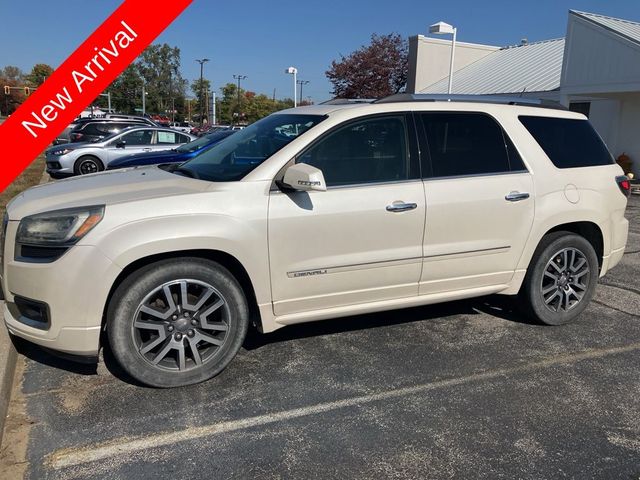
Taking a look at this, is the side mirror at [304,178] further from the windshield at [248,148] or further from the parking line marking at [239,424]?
the parking line marking at [239,424]

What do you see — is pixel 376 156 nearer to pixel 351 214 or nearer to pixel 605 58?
pixel 351 214

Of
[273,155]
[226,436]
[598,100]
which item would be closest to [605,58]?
[598,100]

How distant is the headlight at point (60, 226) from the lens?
3.04 m

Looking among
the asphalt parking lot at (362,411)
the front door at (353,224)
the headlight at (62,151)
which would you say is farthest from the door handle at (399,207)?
the headlight at (62,151)

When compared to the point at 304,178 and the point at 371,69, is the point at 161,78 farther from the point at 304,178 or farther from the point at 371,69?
the point at 304,178

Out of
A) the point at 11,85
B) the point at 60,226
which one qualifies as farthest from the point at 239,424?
the point at 11,85

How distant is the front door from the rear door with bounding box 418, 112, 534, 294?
0.14 m

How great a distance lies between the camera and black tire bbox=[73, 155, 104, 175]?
13.9 metres

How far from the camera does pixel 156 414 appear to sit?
10.2 ft

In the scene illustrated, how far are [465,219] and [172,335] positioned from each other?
2234 millimetres

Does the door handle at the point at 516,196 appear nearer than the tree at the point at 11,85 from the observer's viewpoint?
Yes

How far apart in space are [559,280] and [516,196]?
954mm

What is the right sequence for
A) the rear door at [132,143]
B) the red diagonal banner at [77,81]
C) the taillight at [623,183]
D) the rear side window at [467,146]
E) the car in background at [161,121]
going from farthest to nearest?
the car in background at [161,121] → the rear door at [132,143] → the red diagonal banner at [77,81] → the taillight at [623,183] → the rear side window at [467,146]

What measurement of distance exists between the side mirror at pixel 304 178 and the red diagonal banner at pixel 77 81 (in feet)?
21.5
